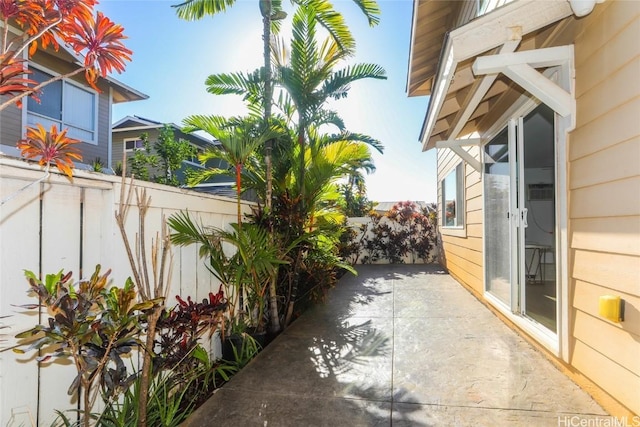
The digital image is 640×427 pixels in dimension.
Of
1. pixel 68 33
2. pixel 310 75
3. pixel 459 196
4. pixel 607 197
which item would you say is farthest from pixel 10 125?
pixel 607 197

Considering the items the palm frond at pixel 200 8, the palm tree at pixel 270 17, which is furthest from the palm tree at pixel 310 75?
the palm frond at pixel 200 8

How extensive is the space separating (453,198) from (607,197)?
5.07 m

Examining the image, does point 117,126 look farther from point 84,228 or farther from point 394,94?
point 84,228

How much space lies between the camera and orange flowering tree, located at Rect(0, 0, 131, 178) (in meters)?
1.39

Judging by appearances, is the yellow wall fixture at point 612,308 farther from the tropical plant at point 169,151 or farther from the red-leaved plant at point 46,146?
the tropical plant at point 169,151

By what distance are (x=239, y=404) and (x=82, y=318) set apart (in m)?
1.33

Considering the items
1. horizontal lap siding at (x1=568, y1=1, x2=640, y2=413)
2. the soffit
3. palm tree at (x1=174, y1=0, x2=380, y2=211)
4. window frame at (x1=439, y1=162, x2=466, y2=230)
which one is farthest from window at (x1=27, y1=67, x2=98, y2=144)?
horizontal lap siding at (x1=568, y1=1, x2=640, y2=413)

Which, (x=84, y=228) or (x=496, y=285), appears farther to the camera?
(x=496, y=285)

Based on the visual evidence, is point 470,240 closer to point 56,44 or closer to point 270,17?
point 270,17

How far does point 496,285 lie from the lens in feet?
14.1

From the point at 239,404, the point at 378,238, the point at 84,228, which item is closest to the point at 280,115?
the point at 84,228

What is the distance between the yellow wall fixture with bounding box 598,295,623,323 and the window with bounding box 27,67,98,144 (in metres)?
10.1

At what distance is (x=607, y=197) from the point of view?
6.72 ft

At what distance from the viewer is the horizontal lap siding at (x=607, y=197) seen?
183 centimetres
